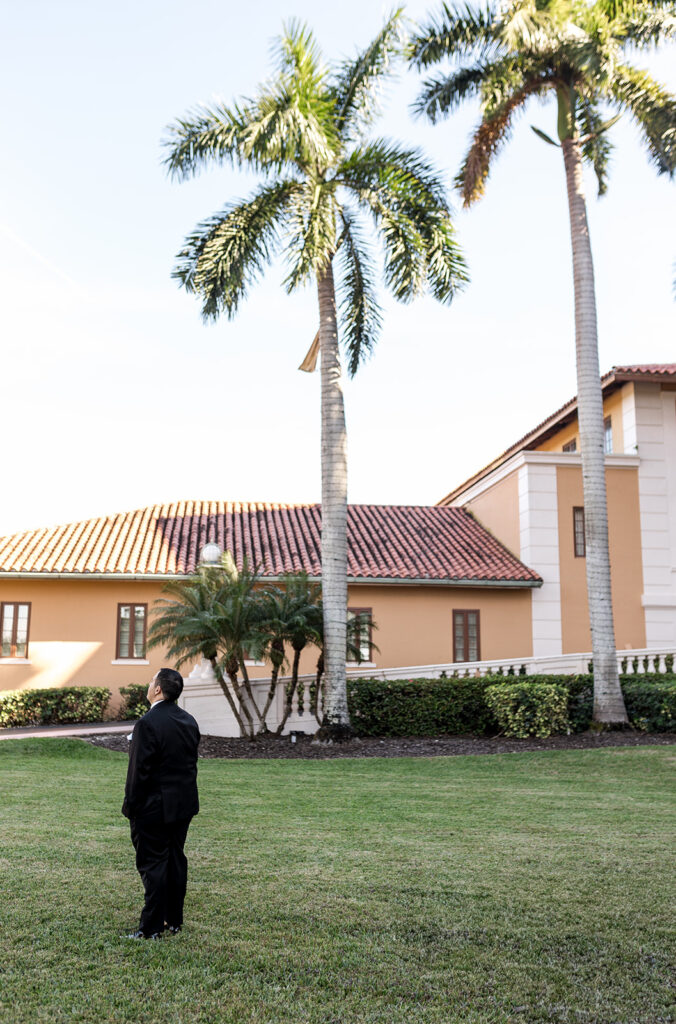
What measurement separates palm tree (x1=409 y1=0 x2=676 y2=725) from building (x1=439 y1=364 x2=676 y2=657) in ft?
20.9

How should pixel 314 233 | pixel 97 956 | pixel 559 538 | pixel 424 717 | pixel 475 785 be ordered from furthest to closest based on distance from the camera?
1. pixel 559 538
2. pixel 424 717
3. pixel 314 233
4. pixel 475 785
5. pixel 97 956

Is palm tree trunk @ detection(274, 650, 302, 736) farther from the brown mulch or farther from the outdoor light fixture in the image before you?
the outdoor light fixture

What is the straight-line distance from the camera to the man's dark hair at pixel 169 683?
5.35 meters

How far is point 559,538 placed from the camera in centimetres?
2341

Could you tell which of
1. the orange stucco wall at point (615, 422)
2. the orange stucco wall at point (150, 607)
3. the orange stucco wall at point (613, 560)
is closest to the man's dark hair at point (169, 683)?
the orange stucco wall at point (150, 607)

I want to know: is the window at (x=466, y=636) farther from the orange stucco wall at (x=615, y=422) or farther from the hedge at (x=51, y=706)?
the hedge at (x=51, y=706)

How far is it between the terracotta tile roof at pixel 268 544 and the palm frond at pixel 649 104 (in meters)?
10.3

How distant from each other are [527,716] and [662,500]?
1011 cm

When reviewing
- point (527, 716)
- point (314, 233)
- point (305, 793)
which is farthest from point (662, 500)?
point (305, 793)

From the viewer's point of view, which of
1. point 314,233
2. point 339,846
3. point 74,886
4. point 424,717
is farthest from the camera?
point 424,717

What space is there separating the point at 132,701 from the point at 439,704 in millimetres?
8129

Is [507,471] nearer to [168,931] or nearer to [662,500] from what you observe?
[662,500]

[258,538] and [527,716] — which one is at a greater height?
[258,538]

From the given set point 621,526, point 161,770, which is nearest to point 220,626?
point 161,770
